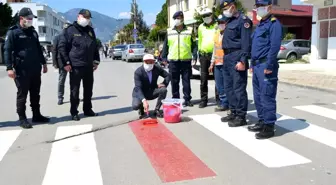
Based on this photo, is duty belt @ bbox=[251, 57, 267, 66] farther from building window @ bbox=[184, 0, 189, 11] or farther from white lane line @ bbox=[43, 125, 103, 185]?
building window @ bbox=[184, 0, 189, 11]

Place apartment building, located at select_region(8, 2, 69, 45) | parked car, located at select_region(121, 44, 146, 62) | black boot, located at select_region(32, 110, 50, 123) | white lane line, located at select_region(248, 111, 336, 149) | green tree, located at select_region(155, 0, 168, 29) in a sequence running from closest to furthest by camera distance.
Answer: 1. white lane line, located at select_region(248, 111, 336, 149)
2. black boot, located at select_region(32, 110, 50, 123)
3. parked car, located at select_region(121, 44, 146, 62)
4. green tree, located at select_region(155, 0, 168, 29)
5. apartment building, located at select_region(8, 2, 69, 45)

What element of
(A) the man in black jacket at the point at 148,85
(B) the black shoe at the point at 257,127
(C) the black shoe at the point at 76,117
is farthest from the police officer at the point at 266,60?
(C) the black shoe at the point at 76,117

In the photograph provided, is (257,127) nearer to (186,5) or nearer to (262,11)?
(262,11)

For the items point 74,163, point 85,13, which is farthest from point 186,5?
point 74,163

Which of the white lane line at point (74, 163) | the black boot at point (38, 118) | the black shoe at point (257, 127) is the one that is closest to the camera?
the white lane line at point (74, 163)

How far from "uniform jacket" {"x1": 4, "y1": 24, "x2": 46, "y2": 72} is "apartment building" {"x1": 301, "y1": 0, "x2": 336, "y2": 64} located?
1643cm

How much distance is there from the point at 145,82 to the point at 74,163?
123 inches

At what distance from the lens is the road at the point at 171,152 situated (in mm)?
4289

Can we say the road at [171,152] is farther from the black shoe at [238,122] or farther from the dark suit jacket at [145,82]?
the dark suit jacket at [145,82]

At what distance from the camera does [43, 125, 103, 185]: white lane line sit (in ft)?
14.0

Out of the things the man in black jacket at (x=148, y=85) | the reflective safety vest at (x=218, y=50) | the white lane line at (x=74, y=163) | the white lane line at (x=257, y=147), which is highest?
the reflective safety vest at (x=218, y=50)

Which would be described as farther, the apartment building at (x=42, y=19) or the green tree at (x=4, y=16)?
the apartment building at (x=42, y=19)

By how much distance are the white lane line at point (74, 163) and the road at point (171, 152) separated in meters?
0.01

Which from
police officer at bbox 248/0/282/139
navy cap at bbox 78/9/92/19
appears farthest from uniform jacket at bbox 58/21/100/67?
police officer at bbox 248/0/282/139
